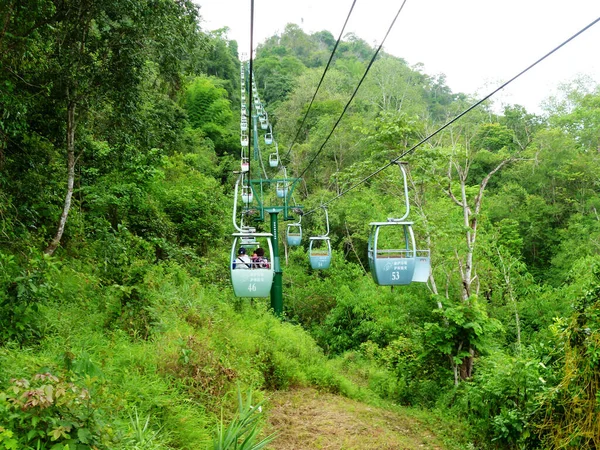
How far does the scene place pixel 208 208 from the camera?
14.0 m

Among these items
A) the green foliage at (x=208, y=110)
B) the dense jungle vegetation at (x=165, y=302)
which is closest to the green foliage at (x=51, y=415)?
the dense jungle vegetation at (x=165, y=302)

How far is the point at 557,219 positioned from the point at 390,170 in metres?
12.5

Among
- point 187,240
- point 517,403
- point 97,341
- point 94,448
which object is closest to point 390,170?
point 187,240

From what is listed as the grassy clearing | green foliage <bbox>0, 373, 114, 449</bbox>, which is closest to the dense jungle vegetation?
green foliage <bbox>0, 373, 114, 449</bbox>

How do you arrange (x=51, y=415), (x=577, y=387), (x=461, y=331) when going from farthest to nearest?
1. (x=461, y=331)
2. (x=577, y=387)
3. (x=51, y=415)

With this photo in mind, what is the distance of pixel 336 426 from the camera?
6.89 meters

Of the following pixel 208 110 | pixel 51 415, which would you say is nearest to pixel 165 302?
pixel 51 415

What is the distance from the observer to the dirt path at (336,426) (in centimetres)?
629

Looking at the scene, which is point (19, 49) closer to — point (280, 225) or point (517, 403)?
point (517, 403)

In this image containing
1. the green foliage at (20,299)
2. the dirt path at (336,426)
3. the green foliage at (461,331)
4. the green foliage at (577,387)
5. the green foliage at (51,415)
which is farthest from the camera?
the green foliage at (461,331)

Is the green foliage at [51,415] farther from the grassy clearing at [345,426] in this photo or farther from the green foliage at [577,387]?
the green foliage at [577,387]

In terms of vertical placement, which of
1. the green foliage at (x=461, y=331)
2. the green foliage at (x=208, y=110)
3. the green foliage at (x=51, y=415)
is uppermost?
the green foliage at (x=208, y=110)

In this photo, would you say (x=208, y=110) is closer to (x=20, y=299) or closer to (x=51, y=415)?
(x=20, y=299)

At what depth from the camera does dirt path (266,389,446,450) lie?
248 inches
